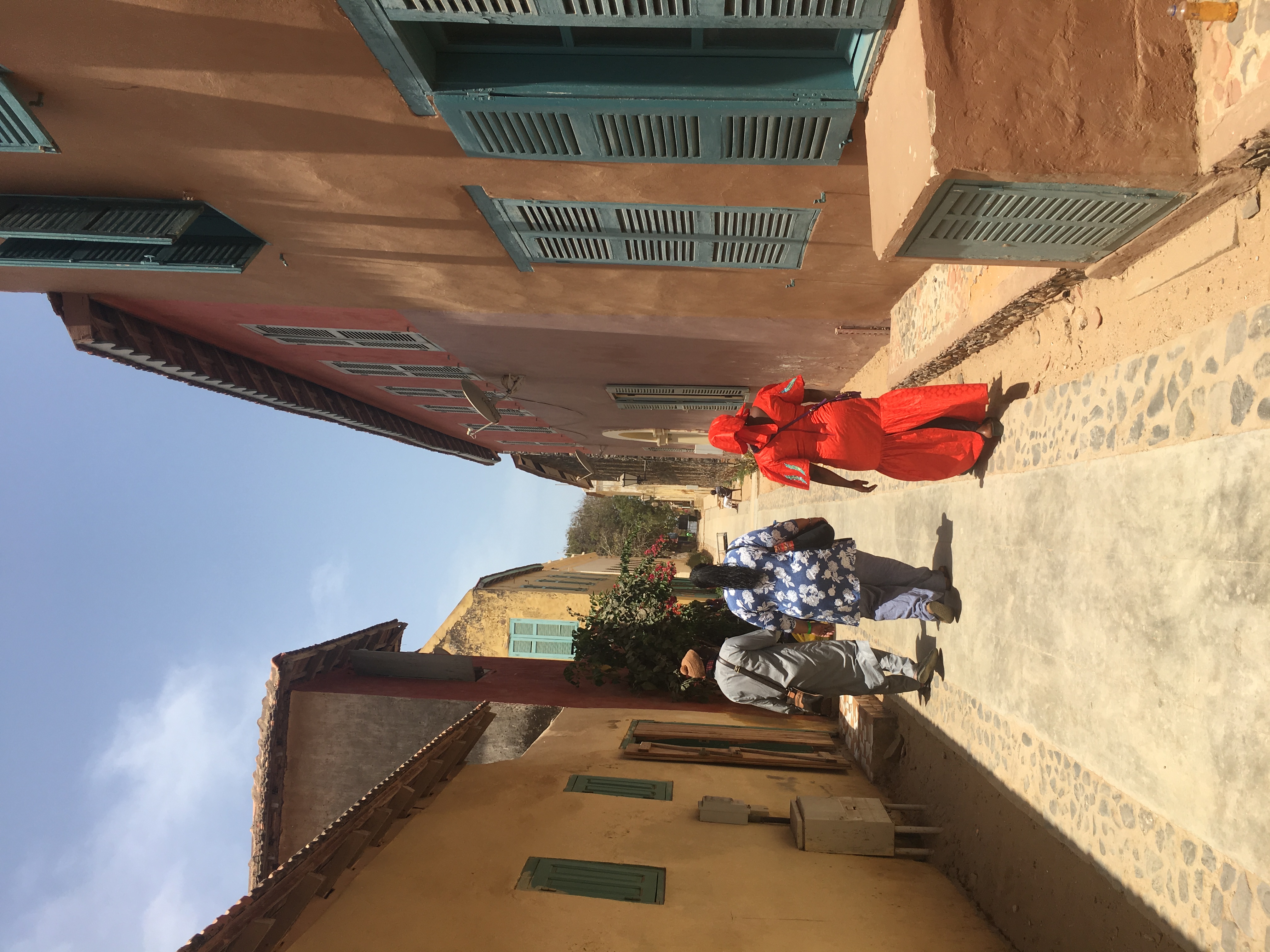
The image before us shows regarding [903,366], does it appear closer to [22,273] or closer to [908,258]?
[908,258]

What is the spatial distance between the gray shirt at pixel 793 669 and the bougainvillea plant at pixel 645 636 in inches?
105

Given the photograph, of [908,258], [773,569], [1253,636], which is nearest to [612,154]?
[908,258]

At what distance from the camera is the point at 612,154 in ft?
13.6

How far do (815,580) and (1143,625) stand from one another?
231cm

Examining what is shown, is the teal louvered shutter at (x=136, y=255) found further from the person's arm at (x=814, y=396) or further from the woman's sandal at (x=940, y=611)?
the woman's sandal at (x=940, y=611)

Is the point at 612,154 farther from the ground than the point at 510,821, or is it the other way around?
the point at 612,154

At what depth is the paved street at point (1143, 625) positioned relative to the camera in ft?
8.31

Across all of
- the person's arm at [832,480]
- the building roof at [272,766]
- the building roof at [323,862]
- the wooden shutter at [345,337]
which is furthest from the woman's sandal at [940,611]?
the building roof at [272,766]

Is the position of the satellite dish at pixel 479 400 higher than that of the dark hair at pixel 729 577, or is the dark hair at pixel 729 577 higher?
the satellite dish at pixel 479 400

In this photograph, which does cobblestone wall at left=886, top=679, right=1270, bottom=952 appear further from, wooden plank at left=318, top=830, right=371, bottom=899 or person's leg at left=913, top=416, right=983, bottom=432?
wooden plank at left=318, top=830, right=371, bottom=899

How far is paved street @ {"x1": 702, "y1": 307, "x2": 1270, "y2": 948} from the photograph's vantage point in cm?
253

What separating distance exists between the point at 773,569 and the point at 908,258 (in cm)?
271

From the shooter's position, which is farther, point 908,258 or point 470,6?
point 908,258

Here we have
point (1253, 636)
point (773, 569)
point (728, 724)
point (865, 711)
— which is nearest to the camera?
point (1253, 636)
